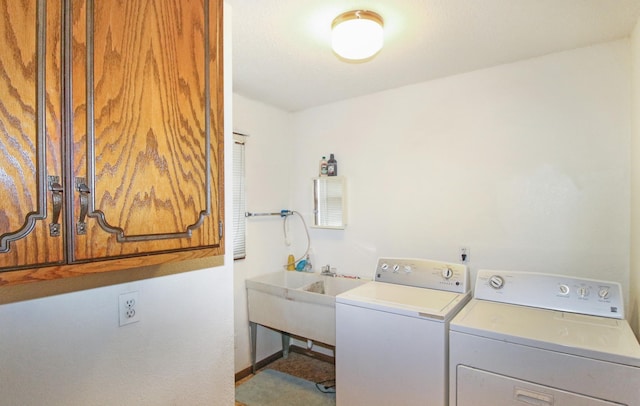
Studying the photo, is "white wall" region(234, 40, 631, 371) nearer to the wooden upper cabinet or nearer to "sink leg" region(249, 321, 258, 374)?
"sink leg" region(249, 321, 258, 374)

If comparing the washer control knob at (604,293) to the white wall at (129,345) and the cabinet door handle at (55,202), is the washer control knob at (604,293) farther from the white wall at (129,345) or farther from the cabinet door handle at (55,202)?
the cabinet door handle at (55,202)

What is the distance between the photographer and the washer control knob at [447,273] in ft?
7.01

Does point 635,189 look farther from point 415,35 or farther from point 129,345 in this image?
point 129,345

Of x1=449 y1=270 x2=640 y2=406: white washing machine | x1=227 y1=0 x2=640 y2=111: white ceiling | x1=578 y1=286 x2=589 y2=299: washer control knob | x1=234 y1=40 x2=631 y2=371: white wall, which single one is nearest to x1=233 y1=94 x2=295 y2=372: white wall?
x1=234 y1=40 x2=631 y2=371: white wall

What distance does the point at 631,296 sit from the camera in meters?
1.77

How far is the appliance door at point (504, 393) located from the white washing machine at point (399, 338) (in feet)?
0.34

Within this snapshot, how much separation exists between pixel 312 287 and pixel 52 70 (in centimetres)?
231

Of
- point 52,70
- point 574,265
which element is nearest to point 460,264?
point 574,265

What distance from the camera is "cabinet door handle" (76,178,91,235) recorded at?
716 mm

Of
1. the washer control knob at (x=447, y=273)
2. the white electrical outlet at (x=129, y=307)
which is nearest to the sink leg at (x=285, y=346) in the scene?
the washer control knob at (x=447, y=273)

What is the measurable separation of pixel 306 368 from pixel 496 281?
5.66 ft

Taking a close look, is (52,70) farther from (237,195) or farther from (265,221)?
(265,221)

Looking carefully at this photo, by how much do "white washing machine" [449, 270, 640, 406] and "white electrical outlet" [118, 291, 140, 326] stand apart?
55.5 inches

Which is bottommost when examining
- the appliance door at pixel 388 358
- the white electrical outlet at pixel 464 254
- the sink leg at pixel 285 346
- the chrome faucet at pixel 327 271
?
the sink leg at pixel 285 346
